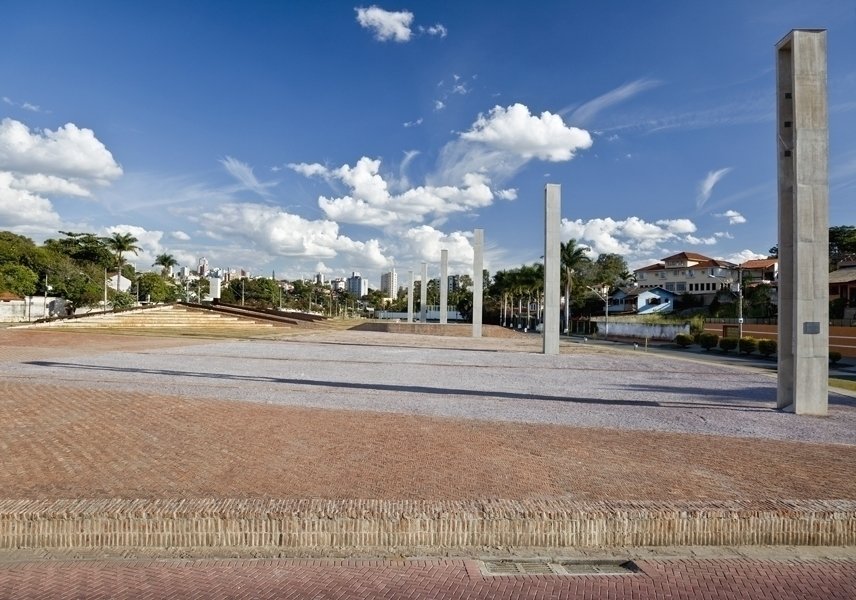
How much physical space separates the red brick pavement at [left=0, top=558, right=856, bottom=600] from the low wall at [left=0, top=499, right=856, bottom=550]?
0.80 ft

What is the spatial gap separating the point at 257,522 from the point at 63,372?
12325 millimetres

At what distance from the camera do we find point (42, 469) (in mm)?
5723

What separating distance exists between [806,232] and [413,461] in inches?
329

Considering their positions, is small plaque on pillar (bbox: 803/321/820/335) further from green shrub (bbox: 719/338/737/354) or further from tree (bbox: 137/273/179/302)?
tree (bbox: 137/273/179/302)

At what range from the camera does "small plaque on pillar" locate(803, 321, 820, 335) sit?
9.88 meters

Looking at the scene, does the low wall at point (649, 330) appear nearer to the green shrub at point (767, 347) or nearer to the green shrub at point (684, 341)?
the green shrub at point (684, 341)

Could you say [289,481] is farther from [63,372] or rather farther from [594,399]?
[63,372]

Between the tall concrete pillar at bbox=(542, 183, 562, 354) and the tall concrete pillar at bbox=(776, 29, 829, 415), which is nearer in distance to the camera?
the tall concrete pillar at bbox=(776, 29, 829, 415)

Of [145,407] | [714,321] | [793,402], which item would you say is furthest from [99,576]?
[714,321]

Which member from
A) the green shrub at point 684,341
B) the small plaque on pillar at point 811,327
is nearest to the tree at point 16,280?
the green shrub at point 684,341

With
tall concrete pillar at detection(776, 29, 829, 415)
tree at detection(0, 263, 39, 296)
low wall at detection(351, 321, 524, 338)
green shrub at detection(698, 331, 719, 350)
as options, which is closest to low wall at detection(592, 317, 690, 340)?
green shrub at detection(698, 331, 719, 350)

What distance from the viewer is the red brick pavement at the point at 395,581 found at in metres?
3.74

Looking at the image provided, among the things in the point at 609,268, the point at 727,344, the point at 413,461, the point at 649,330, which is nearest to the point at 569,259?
the point at 649,330

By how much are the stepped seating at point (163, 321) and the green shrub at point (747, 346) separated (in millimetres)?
32378
